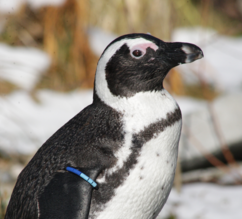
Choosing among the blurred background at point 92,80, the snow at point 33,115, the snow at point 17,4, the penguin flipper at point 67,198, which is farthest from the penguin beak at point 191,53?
the snow at point 17,4

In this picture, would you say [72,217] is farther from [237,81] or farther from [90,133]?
[237,81]

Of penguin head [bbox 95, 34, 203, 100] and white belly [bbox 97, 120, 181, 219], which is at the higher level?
penguin head [bbox 95, 34, 203, 100]

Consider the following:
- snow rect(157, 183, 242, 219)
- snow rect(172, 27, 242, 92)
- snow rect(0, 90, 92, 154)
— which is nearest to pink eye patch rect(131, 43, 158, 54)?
snow rect(157, 183, 242, 219)

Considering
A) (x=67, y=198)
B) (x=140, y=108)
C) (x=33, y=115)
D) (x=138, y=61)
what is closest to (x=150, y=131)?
(x=140, y=108)

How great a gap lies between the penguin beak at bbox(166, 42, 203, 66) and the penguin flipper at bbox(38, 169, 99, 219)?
1.58 ft

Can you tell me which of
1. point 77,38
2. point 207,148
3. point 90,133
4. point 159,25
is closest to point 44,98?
point 77,38

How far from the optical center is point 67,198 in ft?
3.99

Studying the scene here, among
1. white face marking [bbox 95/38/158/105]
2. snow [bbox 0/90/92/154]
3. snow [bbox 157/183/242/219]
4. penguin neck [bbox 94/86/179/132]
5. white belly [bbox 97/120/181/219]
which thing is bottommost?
snow [bbox 157/183/242/219]

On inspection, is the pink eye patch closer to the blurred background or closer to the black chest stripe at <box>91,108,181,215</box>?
the black chest stripe at <box>91,108,181,215</box>

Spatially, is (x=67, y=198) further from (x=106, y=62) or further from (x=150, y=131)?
(x=106, y=62)

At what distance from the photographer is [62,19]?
4.21 meters

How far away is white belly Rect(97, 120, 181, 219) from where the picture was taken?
1.29 metres

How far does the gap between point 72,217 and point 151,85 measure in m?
0.54

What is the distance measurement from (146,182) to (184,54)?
1.57 feet
